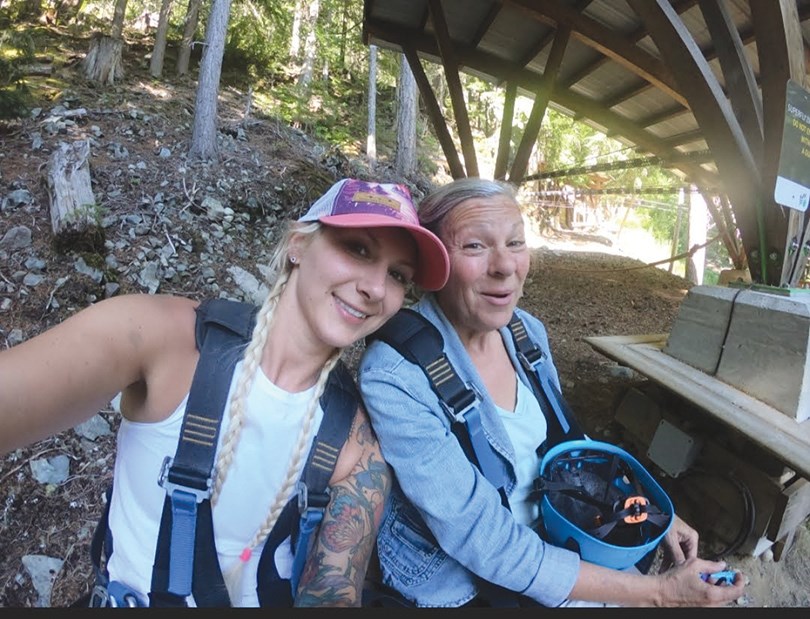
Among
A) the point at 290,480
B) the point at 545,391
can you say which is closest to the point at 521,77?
the point at 545,391

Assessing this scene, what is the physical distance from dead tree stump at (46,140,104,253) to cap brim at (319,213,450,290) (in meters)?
4.07

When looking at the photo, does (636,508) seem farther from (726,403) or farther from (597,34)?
(597,34)

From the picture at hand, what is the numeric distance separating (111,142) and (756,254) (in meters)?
7.79

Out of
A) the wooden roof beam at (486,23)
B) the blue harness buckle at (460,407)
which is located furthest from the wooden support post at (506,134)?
the blue harness buckle at (460,407)

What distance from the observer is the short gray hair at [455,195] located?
5.70 ft

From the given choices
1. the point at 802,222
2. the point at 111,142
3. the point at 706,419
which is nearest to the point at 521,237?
the point at 802,222

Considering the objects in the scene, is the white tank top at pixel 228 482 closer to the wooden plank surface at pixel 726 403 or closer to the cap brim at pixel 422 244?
the cap brim at pixel 422 244

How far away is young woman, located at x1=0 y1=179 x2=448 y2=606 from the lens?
A: 113 cm

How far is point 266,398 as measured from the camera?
1272mm

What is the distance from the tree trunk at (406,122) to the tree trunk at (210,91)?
15.6ft

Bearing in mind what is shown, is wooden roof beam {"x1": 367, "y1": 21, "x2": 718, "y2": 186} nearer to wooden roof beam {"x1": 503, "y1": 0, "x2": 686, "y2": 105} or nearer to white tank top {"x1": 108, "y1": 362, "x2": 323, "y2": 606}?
wooden roof beam {"x1": 503, "y1": 0, "x2": 686, "y2": 105}

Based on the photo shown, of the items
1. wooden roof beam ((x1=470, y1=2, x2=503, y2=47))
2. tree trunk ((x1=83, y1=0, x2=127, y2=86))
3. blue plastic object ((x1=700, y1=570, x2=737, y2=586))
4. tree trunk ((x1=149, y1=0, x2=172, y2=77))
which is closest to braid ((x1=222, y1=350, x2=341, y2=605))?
blue plastic object ((x1=700, y1=570, x2=737, y2=586))

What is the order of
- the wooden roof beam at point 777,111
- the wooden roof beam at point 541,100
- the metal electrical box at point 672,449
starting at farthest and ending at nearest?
the wooden roof beam at point 541,100, the metal electrical box at point 672,449, the wooden roof beam at point 777,111

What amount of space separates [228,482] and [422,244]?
921 millimetres
